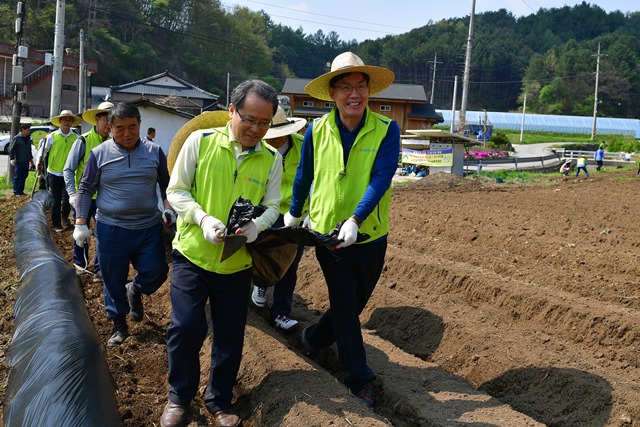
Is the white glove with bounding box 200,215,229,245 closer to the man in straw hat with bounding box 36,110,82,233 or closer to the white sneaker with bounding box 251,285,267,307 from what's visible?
the white sneaker with bounding box 251,285,267,307

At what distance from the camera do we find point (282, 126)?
16.3ft

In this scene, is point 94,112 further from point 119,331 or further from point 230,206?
point 230,206

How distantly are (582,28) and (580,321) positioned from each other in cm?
14156

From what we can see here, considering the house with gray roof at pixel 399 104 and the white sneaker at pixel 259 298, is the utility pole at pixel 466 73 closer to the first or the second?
the house with gray roof at pixel 399 104

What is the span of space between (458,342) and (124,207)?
2.63m

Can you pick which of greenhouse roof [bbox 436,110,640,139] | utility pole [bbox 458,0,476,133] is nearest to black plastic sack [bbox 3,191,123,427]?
utility pole [bbox 458,0,476,133]

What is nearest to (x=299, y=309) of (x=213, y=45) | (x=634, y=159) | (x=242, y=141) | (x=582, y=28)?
(x=242, y=141)

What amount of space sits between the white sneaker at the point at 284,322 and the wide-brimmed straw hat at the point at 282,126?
144 cm

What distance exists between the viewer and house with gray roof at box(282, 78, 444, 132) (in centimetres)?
4500

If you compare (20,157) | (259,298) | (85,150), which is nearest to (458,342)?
(259,298)

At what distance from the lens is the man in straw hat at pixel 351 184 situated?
385 cm

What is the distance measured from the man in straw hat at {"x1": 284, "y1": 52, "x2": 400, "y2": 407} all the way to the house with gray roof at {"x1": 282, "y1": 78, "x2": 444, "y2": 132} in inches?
1603

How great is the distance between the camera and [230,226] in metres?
3.31

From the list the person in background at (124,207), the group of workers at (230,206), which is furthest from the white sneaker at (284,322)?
the person in background at (124,207)
